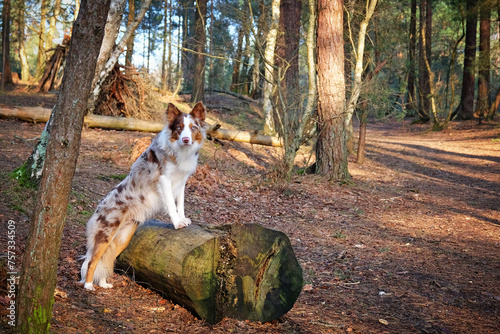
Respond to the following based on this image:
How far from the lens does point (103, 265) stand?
4656mm

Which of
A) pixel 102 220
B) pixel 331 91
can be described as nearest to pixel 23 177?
pixel 102 220

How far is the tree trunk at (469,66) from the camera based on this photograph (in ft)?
80.6

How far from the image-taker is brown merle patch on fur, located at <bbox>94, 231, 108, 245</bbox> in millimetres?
4566

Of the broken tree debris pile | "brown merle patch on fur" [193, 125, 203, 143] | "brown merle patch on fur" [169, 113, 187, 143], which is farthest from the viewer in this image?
the broken tree debris pile

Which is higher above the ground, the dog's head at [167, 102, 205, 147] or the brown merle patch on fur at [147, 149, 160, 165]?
the dog's head at [167, 102, 205, 147]

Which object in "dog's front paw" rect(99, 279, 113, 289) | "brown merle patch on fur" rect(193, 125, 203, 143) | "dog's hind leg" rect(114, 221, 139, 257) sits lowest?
"dog's front paw" rect(99, 279, 113, 289)

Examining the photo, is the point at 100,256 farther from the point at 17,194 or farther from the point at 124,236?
the point at 17,194

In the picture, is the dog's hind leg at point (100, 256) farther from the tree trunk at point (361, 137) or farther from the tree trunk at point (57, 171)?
the tree trunk at point (361, 137)

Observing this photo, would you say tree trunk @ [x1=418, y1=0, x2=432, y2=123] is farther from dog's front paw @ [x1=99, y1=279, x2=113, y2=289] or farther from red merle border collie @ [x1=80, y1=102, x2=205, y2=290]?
dog's front paw @ [x1=99, y1=279, x2=113, y2=289]

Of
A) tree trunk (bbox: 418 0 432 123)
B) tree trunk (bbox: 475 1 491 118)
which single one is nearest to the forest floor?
tree trunk (bbox: 475 1 491 118)

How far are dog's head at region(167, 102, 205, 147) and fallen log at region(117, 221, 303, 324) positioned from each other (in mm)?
1116

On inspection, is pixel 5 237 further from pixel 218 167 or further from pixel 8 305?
pixel 218 167

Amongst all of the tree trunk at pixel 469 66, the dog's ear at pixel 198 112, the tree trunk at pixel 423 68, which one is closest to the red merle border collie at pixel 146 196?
the dog's ear at pixel 198 112

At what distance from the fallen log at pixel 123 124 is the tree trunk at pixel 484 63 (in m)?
14.9
